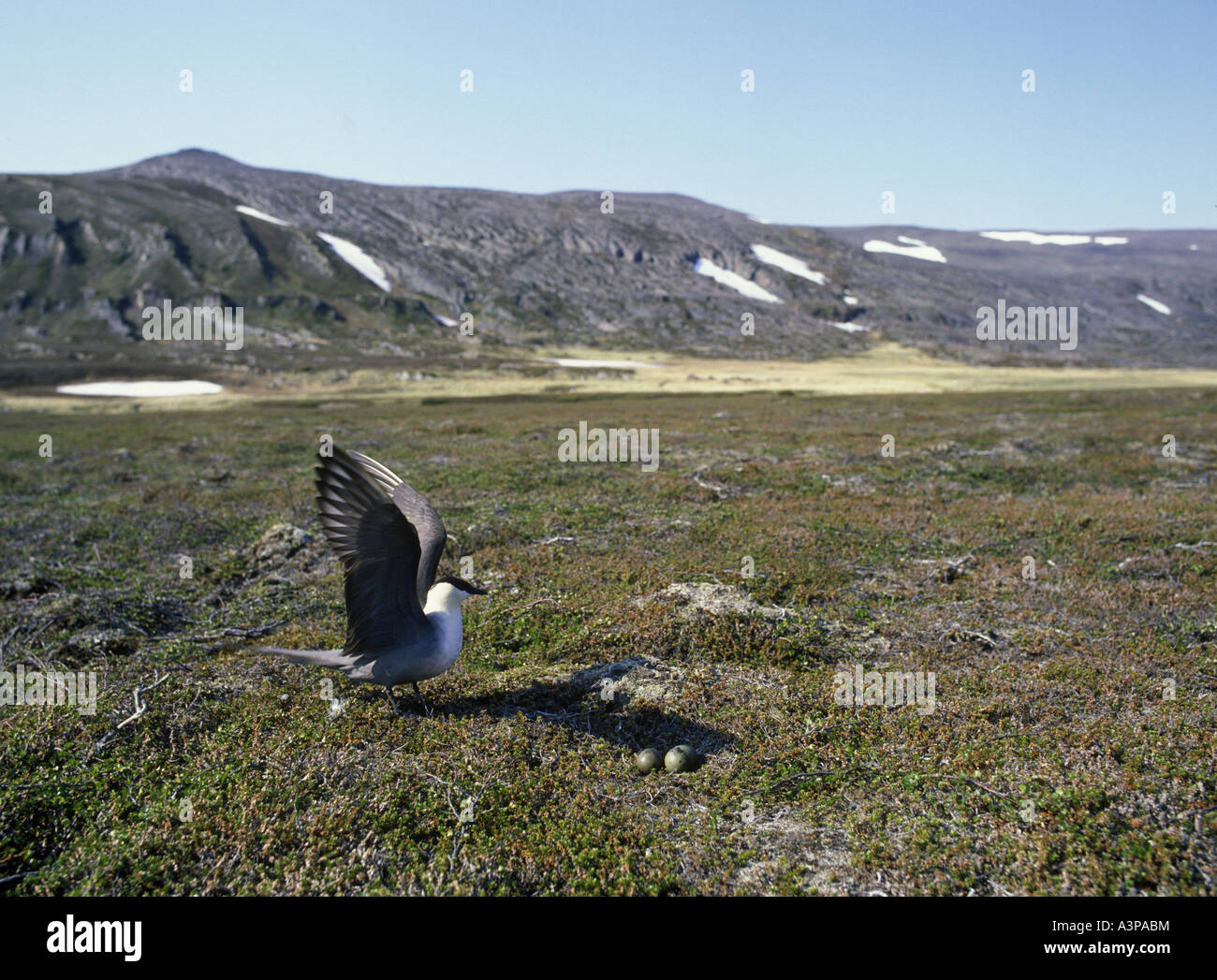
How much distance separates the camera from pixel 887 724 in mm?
6840

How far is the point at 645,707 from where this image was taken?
7.34 metres

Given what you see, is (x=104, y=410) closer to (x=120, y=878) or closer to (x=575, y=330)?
(x=120, y=878)

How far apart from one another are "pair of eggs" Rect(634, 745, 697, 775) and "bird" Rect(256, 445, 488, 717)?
77.0 inches

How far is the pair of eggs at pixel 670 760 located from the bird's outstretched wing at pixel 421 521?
2480mm

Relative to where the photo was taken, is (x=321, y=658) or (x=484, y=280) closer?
(x=321, y=658)

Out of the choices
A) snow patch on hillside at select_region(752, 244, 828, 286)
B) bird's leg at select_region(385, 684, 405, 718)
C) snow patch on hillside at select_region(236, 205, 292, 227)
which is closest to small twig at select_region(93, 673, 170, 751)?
bird's leg at select_region(385, 684, 405, 718)

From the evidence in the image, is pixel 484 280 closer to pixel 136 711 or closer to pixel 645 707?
pixel 136 711

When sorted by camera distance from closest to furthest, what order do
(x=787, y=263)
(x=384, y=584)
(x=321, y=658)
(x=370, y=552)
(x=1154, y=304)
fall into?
(x=370, y=552), (x=384, y=584), (x=321, y=658), (x=1154, y=304), (x=787, y=263)

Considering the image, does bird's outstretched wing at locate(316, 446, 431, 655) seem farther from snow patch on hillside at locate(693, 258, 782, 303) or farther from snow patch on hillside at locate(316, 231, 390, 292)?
snow patch on hillside at locate(693, 258, 782, 303)

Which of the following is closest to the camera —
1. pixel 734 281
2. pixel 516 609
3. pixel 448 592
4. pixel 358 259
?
pixel 448 592

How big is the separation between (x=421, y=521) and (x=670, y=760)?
10.8 ft

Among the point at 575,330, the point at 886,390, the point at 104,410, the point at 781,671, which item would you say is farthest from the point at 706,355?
the point at 781,671

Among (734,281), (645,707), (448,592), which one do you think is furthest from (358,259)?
(645,707)
